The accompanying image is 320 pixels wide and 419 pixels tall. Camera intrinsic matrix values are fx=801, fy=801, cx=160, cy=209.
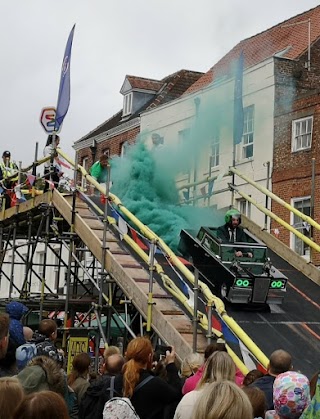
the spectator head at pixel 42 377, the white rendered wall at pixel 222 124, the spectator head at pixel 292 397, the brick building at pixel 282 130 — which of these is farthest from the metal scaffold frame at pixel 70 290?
the brick building at pixel 282 130

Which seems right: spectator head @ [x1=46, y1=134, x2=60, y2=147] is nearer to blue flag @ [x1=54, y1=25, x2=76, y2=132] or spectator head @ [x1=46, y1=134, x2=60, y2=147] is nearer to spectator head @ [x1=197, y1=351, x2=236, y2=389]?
blue flag @ [x1=54, y1=25, x2=76, y2=132]

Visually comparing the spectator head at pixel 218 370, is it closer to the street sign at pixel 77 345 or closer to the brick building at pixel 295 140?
the street sign at pixel 77 345

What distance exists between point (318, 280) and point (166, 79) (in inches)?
1179

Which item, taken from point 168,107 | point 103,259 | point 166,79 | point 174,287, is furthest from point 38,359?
point 166,79

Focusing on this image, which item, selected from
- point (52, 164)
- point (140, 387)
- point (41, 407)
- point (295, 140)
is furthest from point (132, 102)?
point (41, 407)

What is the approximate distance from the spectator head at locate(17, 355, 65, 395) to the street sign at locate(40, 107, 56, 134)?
1223 cm

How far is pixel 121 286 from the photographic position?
40.1ft

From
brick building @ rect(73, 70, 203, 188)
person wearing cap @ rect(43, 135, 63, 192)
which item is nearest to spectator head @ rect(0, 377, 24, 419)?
person wearing cap @ rect(43, 135, 63, 192)

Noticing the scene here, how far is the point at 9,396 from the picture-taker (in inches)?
159

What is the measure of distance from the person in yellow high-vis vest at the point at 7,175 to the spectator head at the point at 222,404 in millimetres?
13781

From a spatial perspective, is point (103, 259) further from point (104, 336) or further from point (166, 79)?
point (166, 79)

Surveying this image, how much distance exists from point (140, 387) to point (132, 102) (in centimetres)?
3533

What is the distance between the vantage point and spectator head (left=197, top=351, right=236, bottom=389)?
221 inches

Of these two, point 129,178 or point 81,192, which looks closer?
point 81,192
